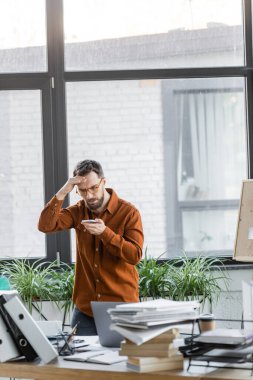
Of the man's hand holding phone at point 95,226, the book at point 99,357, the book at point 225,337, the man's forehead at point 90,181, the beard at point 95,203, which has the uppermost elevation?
the man's forehead at point 90,181

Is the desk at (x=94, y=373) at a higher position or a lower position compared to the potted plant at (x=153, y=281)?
lower

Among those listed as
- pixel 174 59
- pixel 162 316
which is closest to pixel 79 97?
pixel 174 59

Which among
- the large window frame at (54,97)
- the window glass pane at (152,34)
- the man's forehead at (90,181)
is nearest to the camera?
the man's forehead at (90,181)

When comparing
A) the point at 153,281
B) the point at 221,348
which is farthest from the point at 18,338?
the point at 153,281

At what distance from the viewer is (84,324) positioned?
15.6 ft

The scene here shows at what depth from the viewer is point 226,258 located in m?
6.40

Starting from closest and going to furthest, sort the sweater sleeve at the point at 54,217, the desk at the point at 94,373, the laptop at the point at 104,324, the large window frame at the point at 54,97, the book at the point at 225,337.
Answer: the desk at the point at 94,373 → the book at the point at 225,337 → the laptop at the point at 104,324 → the sweater sleeve at the point at 54,217 → the large window frame at the point at 54,97

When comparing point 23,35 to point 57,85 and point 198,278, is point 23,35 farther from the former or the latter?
point 198,278

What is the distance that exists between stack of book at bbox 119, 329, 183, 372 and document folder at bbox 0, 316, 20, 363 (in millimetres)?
572

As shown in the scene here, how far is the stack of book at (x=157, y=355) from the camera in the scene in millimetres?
3385

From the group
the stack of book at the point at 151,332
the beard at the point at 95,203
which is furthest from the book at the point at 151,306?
the beard at the point at 95,203

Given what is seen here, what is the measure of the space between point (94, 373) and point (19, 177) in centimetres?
318

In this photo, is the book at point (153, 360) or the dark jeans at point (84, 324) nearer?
the book at point (153, 360)

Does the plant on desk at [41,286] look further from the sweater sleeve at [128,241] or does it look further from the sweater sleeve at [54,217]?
the sweater sleeve at [128,241]
